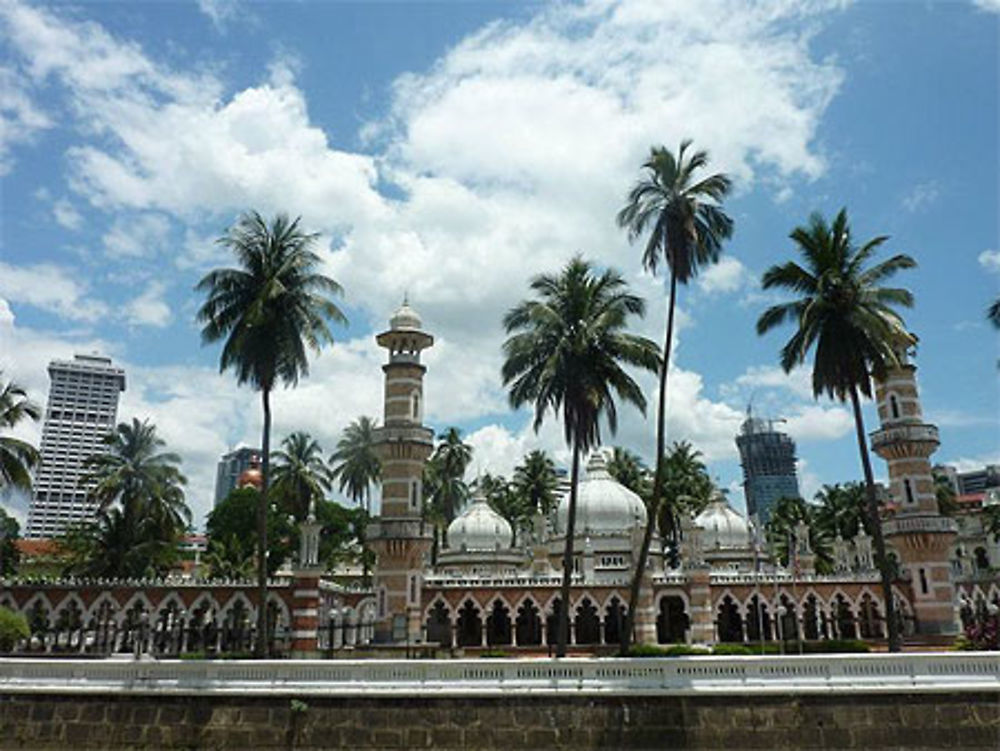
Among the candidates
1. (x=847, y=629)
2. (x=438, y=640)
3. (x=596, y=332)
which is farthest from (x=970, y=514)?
(x=596, y=332)

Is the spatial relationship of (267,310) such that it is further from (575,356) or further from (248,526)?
(248,526)

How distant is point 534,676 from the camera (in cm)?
1988

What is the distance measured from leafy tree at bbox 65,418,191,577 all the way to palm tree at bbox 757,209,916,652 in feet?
122

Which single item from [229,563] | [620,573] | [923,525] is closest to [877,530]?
[923,525]

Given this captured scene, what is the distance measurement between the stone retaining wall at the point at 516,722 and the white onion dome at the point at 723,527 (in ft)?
127

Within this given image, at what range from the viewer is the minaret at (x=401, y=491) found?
39.7 meters

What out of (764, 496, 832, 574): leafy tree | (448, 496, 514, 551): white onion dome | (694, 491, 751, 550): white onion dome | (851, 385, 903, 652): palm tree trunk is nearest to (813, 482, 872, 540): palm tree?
(764, 496, 832, 574): leafy tree

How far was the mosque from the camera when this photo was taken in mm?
40750

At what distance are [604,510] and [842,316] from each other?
2825 centimetres

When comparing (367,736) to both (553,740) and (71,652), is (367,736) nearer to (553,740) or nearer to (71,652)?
(553,740)

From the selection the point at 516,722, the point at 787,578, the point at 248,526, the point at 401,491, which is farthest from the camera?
the point at 248,526

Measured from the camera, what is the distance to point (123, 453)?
156 ft

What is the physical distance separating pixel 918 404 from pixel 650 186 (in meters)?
26.8

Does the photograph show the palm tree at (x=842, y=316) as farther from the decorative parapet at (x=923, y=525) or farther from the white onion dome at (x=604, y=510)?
the white onion dome at (x=604, y=510)
